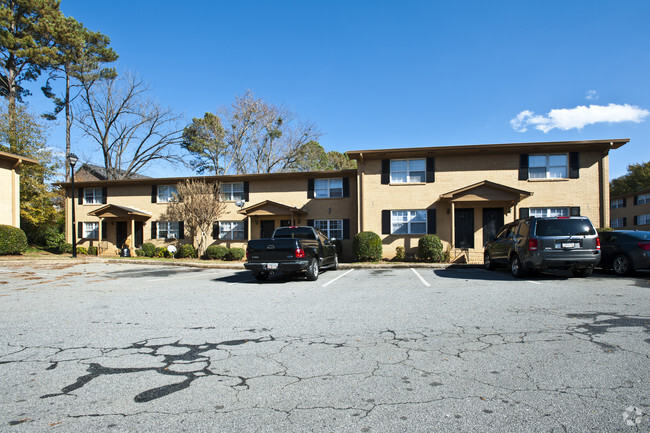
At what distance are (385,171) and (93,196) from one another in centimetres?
1950

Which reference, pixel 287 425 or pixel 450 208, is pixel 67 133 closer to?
pixel 450 208

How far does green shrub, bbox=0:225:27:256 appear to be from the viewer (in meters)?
19.0

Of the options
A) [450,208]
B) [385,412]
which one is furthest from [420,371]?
[450,208]

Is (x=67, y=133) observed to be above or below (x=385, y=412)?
above

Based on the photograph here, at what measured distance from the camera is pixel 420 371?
3797 millimetres

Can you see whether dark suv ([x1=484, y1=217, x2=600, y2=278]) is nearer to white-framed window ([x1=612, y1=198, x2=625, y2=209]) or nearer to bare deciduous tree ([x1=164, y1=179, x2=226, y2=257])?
bare deciduous tree ([x1=164, y1=179, x2=226, y2=257])

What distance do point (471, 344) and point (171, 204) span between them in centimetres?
2268

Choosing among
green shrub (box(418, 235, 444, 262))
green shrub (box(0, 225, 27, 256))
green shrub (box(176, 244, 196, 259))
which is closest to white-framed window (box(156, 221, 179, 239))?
green shrub (box(176, 244, 196, 259))

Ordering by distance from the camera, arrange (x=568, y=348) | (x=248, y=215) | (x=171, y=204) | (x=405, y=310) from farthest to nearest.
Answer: (x=171, y=204)
(x=248, y=215)
(x=405, y=310)
(x=568, y=348)

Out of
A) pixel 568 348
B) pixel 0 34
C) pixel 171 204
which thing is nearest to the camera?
pixel 568 348

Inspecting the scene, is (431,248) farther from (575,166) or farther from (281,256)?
(281,256)

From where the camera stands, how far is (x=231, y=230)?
76.0 feet

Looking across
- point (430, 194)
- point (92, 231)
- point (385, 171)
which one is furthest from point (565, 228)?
point (92, 231)

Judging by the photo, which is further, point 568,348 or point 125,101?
point 125,101
